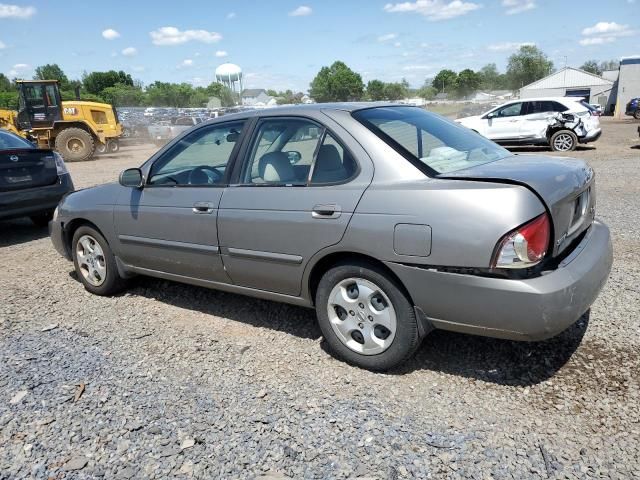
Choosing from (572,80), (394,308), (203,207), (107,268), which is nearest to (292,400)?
(394,308)

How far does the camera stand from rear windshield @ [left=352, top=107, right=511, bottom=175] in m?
3.17

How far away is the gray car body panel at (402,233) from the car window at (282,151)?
0.08 meters

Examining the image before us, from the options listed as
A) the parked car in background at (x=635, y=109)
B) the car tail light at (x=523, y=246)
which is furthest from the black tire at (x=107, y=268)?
the parked car in background at (x=635, y=109)

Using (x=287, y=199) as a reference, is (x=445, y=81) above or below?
above

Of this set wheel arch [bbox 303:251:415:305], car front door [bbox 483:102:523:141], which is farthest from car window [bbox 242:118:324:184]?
car front door [bbox 483:102:523:141]

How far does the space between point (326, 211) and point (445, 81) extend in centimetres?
11091

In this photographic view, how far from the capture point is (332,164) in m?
3.27

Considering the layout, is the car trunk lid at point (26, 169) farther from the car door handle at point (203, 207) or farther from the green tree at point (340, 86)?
the green tree at point (340, 86)

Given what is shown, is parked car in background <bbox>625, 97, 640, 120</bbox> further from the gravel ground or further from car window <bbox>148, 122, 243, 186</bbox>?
car window <bbox>148, 122, 243, 186</bbox>

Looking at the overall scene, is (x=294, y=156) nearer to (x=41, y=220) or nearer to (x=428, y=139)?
(x=428, y=139)

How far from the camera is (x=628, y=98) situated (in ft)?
146

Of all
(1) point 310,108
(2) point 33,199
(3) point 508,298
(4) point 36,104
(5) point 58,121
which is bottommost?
(3) point 508,298

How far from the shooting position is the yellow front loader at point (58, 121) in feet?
60.7

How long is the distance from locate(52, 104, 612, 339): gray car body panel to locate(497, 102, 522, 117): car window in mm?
12976
